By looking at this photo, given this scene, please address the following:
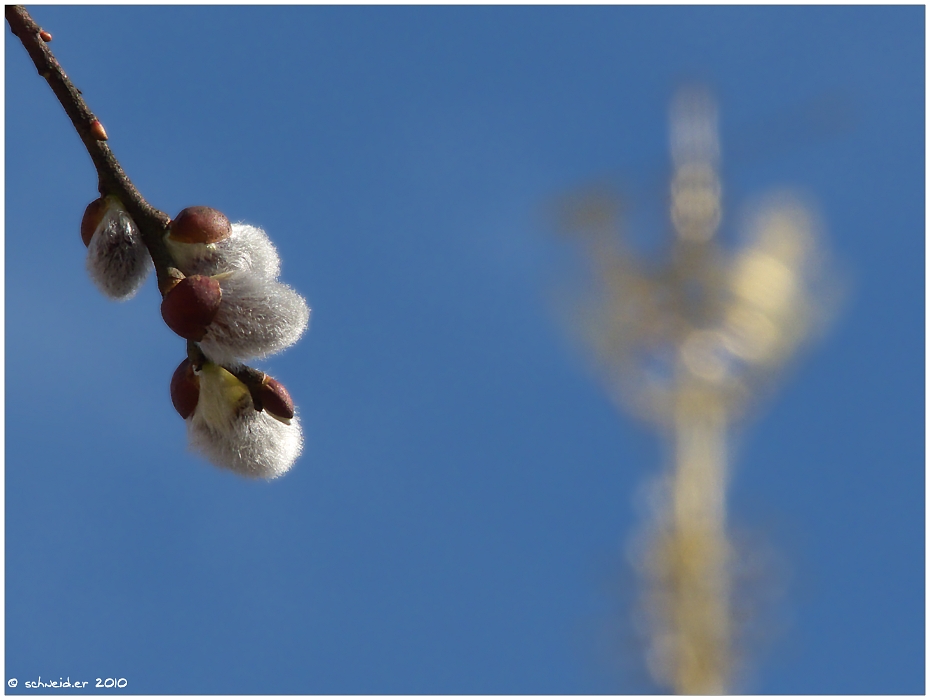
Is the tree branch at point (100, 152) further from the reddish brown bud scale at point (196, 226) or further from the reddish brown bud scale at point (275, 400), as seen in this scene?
the reddish brown bud scale at point (275, 400)

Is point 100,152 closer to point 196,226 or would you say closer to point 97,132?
point 97,132

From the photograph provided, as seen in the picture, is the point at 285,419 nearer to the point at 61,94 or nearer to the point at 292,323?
the point at 292,323

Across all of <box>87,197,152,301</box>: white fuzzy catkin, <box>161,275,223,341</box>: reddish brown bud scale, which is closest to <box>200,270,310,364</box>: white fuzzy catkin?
<box>161,275,223,341</box>: reddish brown bud scale

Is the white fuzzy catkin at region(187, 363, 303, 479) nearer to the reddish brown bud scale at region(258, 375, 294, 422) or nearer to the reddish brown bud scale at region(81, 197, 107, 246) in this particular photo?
the reddish brown bud scale at region(258, 375, 294, 422)

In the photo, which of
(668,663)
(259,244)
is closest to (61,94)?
(259,244)

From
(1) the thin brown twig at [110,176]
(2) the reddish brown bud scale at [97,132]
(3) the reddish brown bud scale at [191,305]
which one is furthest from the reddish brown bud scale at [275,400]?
(2) the reddish brown bud scale at [97,132]

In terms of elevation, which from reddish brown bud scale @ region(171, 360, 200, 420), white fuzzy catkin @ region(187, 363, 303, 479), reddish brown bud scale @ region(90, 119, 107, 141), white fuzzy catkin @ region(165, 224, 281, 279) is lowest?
white fuzzy catkin @ region(187, 363, 303, 479)

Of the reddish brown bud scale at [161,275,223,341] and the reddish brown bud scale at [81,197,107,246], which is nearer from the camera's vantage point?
the reddish brown bud scale at [161,275,223,341]
